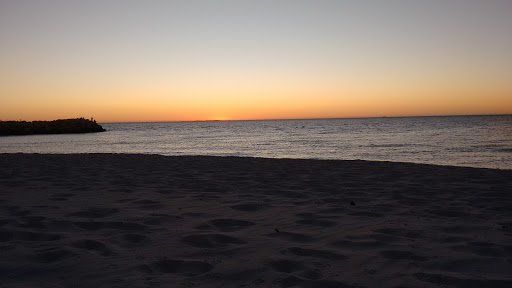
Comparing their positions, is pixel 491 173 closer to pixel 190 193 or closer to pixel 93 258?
pixel 190 193

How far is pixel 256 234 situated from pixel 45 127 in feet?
171

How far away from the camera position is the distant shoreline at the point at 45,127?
147 ft

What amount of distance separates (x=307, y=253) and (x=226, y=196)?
8.91ft

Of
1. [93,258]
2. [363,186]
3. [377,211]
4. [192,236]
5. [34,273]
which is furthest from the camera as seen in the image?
[363,186]

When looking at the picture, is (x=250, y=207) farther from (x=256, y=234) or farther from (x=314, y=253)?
(x=314, y=253)

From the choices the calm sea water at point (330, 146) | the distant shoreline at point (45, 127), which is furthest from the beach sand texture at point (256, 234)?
the distant shoreline at point (45, 127)

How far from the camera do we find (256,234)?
141 inches

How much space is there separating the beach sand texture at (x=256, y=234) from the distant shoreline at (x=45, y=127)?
46615 mm

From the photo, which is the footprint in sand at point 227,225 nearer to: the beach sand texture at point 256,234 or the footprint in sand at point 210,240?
the beach sand texture at point 256,234

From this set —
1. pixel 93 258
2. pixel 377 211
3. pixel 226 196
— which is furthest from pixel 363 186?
pixel 93 258

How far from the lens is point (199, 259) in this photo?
113 inches

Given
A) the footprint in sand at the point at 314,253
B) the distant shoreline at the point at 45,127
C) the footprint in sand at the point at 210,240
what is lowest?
the footprint in sand at the point at 314,253

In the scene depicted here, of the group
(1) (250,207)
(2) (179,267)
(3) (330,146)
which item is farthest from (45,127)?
(2) (179,267)

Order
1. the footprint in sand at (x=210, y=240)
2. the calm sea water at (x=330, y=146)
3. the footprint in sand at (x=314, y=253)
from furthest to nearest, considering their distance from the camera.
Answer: the calm sea water at (x=330, y=146) < the footprint in sand at (x=210, y=240) < the footprint in sand at (x=314, y=253)
